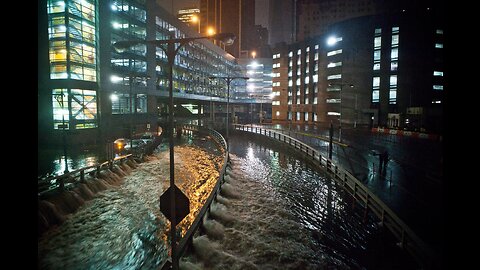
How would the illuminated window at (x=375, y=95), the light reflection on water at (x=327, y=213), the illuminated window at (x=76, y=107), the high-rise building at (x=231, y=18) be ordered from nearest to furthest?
the light reflection on water at (x=327, y=213)
the illuminated window at (x=76, y=107)
the illuminated window at (x=375, y=95)
the high-rise building at (x=231, y=18)

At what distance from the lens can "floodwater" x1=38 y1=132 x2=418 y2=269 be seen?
9.34 m

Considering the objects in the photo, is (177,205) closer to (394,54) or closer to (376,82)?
(376,82)

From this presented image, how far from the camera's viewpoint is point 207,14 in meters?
159

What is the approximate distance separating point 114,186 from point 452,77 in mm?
18718

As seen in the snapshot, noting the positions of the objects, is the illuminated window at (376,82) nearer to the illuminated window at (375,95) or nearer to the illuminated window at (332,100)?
the illuminated window at (375,95)

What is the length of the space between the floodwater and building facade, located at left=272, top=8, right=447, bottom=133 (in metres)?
40.3

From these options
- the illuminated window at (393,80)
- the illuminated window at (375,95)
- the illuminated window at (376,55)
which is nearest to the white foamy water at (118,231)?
the illuminated window at (375,95)

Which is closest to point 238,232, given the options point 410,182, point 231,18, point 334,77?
point 410,182

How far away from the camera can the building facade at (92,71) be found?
33.1 meters

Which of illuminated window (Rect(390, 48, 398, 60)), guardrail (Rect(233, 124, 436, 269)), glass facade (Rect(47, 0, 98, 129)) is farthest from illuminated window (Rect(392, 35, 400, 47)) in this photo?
glass facade (Rect(47, 0, 98, 129))

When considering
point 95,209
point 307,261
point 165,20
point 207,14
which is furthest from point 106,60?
point 207,14

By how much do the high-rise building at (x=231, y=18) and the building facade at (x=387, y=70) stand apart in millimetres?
91748

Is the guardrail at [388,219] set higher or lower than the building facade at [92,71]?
lower

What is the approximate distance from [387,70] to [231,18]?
389 feet
